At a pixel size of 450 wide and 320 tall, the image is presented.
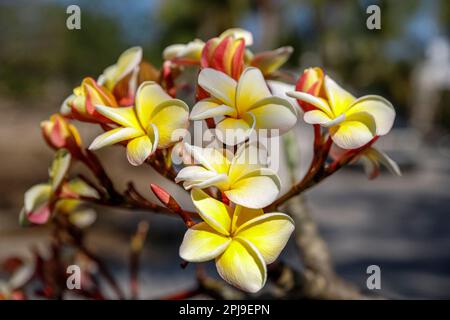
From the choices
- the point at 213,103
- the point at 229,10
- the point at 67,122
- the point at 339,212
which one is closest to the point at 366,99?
the point at 213,103

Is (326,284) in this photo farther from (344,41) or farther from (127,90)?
(344,41)

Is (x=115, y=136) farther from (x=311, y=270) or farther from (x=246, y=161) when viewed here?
(x=311, y=270)

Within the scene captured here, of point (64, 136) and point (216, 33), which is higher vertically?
point (216, 33)

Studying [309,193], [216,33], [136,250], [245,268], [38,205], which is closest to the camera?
[245,268]

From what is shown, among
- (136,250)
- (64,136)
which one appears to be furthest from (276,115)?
(136,250)

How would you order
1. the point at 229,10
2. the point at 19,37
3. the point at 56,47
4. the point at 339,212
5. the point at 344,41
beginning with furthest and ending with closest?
the point at 344,41 < the point at 229,10 < the point at 56,47 < the point at 19,37 < the point at 339,212

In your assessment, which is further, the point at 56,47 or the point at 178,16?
the point at 178,16
